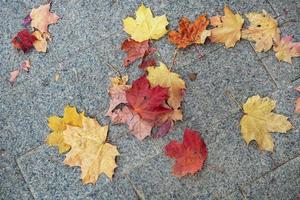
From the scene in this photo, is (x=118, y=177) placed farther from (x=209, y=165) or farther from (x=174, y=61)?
(x=174, y=61)

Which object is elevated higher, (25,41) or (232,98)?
(25,41)

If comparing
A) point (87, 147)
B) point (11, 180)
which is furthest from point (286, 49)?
point (11, 180)

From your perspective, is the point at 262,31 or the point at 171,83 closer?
the point at 171,83

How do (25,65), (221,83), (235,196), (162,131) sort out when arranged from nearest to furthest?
(235,196)
(162,131)
(221,83)
(25,65)

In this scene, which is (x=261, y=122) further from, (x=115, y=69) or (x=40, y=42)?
(x=40, y=42)

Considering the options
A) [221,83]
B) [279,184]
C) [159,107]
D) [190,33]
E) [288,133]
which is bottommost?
[279,184]

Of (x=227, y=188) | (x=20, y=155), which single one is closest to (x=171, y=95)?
(x=227, y=188)

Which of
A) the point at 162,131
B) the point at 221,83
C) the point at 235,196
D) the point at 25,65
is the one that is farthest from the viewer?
the point at 25,65

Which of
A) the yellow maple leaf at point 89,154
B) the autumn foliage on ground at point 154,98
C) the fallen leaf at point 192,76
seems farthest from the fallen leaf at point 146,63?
the yellow maple leaf at point 89,154
